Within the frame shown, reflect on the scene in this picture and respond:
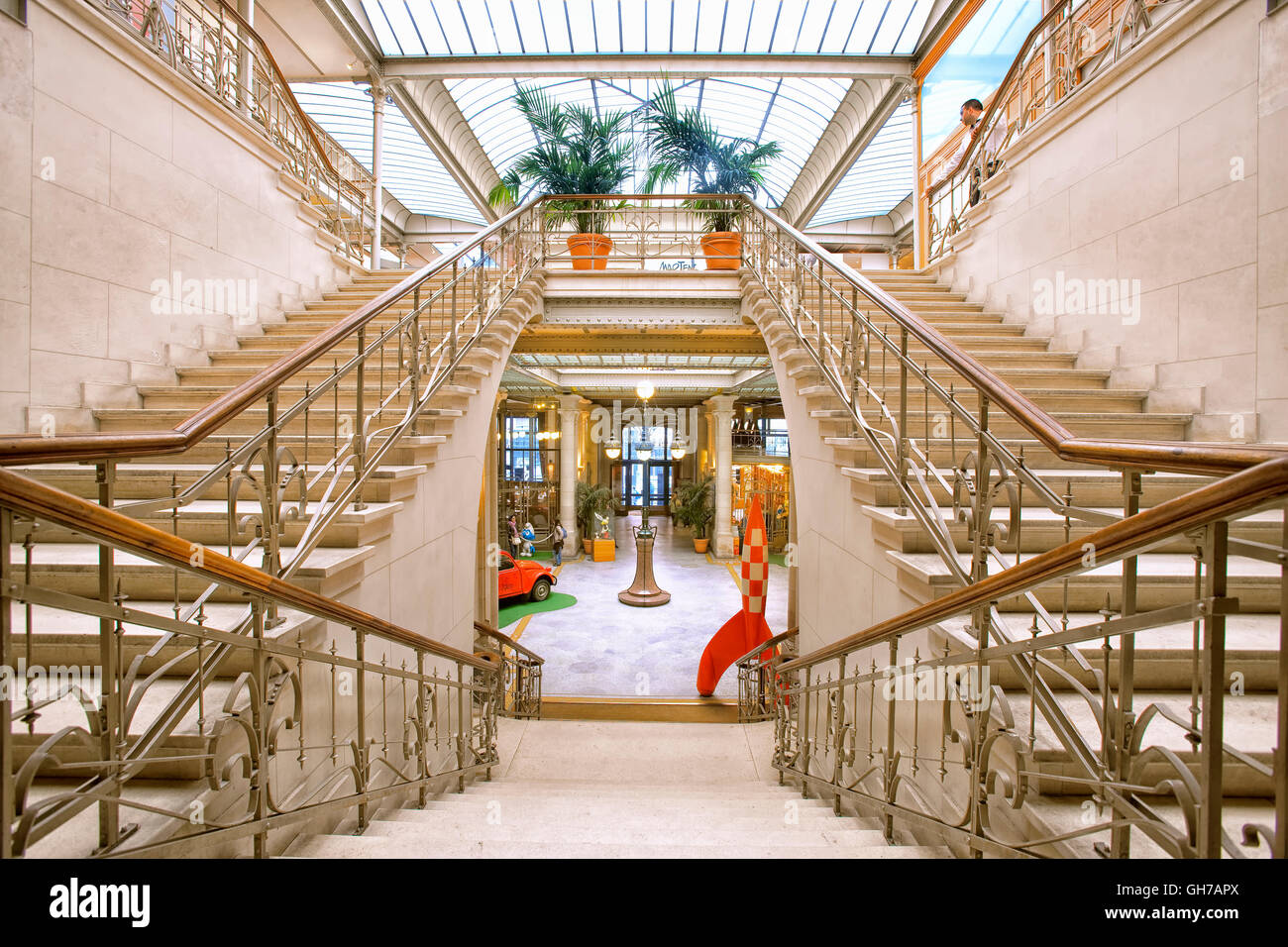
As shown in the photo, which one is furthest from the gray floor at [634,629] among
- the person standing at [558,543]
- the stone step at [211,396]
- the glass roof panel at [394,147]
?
the glass roof panel at [394,147]

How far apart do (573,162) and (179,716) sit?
805cm

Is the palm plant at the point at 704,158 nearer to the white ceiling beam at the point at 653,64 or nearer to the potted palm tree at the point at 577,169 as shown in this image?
the potted palm tree at the point at 577,169

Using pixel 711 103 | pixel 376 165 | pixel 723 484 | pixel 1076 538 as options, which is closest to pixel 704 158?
pixel 376 165

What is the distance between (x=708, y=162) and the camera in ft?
26.7

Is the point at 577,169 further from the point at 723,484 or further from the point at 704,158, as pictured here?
the point at 723,484

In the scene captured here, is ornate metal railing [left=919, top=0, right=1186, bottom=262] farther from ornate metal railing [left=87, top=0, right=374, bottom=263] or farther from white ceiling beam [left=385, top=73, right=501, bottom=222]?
ornate metal railing [left=87, top=0, right=374, bottom=263]

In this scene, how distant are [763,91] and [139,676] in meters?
14.0

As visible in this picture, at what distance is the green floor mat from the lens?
12.0 metres

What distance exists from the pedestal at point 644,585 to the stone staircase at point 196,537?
28.0ft

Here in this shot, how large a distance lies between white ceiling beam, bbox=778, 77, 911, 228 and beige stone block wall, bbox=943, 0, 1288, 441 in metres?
5.97

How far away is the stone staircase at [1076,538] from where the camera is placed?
1689mm

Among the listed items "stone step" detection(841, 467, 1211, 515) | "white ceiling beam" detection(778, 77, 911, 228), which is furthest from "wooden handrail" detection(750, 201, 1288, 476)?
"white ceiling beam" detection(778, 77, 911, 228)

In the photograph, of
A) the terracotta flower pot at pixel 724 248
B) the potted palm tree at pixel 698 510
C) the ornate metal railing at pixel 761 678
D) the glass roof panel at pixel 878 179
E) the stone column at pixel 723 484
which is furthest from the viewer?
the potted palm tree at pixel 698 510
